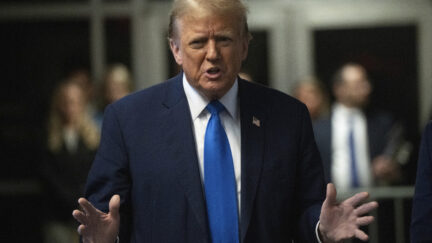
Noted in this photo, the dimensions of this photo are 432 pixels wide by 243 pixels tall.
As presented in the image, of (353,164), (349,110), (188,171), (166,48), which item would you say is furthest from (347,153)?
(188,171)

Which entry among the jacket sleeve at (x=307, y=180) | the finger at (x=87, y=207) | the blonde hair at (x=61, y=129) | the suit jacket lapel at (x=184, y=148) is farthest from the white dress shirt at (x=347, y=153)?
the finger at (x=87, y=207)

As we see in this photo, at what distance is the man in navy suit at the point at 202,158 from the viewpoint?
3.78 meters

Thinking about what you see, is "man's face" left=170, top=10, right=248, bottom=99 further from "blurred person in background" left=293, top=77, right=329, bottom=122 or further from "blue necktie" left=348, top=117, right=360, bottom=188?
"blurred person in background" left=293, top=77, right=329, bottom=122

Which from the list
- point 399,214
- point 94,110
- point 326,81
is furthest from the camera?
point 326,81

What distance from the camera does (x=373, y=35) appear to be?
10.9 metres

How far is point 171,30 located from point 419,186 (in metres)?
1.18

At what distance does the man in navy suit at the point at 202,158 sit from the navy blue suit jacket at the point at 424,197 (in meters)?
0.36

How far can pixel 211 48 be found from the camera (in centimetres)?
378

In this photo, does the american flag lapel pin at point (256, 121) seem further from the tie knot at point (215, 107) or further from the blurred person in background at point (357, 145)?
the blurred person in background at point (357, 145)

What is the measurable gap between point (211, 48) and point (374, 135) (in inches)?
177

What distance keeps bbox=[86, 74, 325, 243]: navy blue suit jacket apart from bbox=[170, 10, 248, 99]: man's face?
0.59 feet

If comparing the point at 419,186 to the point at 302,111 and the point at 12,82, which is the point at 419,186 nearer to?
the point at 302,111

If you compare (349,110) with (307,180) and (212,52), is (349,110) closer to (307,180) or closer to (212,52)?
(307,180)

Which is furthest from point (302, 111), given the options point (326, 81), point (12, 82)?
point (12, 82)
